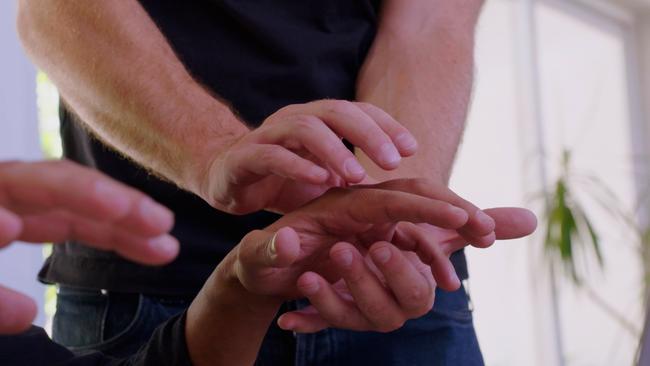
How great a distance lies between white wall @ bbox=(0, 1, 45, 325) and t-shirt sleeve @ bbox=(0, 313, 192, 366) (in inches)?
38.0

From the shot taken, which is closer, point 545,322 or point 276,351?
point 276,351

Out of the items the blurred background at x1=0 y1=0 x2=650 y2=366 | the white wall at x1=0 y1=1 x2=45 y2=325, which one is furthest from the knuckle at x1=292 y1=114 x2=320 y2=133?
the blurred background at x1=0 y1=0 x2=650 y2=366

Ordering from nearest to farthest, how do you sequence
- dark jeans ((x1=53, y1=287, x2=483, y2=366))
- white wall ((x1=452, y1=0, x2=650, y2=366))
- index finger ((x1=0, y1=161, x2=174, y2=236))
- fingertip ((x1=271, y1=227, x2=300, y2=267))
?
index finger ((x1=0, y1=161, x2=174, y2=236)) → fingertip ((x1=271, y1=227, x2=300, y2=267)) → dark jeans ((x1=53, y1=287, x2=483, y2=366)) → white wall ((x1=452, y1=0, x2=650, y2=366))

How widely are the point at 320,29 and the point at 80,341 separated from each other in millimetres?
610

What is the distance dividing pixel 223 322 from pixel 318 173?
242mm

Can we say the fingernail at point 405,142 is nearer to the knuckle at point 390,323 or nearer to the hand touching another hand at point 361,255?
the hand touching another hand at point 361,255

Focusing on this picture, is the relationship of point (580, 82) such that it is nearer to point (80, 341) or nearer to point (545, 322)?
point (545, 322)

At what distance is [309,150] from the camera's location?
39.3 inches

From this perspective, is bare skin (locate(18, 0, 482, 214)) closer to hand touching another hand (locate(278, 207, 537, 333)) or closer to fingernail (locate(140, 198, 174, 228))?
hand touching another hand (locate(278, 207, 537, 333))

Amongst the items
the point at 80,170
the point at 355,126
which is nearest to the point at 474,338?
the point at 355,126

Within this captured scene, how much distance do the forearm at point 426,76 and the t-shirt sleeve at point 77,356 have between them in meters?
0.36

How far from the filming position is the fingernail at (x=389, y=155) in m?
1.00

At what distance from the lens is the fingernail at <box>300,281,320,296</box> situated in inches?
39.9

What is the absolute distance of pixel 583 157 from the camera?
6.48 m
